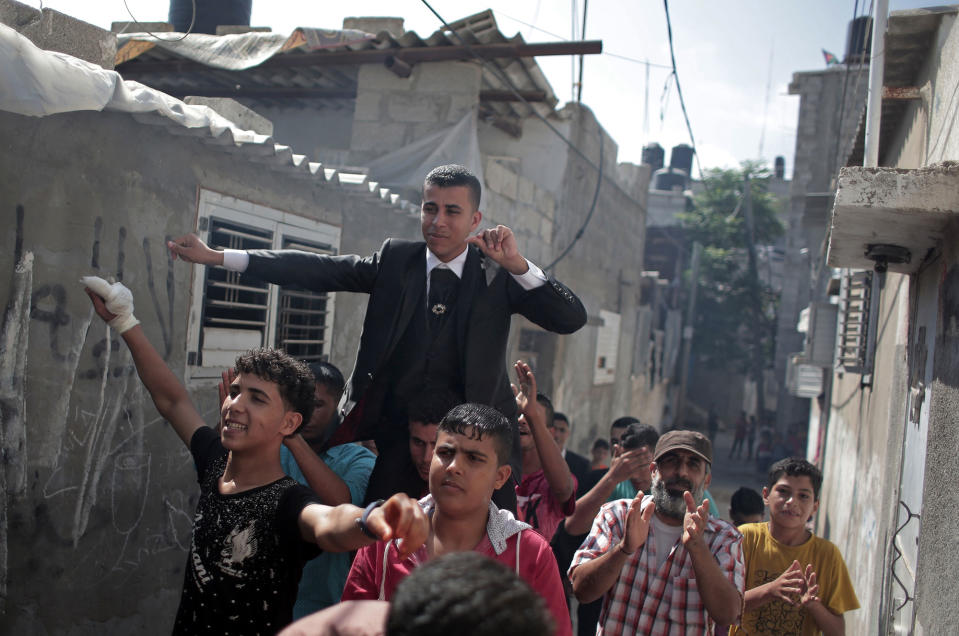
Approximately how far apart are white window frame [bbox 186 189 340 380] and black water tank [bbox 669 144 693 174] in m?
28.3

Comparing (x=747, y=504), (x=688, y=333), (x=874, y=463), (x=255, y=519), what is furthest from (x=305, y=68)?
(x=688, y=333)

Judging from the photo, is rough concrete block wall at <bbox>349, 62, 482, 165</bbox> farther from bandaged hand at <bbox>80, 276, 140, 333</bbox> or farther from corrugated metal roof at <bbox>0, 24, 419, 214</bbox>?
bandaged hand at <bbox>80, 276, 140, 333</bbox>

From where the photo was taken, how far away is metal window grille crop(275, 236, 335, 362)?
571cm

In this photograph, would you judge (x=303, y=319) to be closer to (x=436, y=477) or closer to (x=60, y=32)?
(x=60, y=32)

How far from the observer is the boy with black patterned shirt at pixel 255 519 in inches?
90.1

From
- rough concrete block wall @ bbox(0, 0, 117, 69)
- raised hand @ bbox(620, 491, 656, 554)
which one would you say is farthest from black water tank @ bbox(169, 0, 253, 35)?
raised hand @ bbox(620, 491, 656, 554)

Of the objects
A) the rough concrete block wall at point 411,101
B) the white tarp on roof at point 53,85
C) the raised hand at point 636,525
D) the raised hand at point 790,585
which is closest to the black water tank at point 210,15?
the rough concrete block wall at point 411,101

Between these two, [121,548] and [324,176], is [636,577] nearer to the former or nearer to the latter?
[121,548]

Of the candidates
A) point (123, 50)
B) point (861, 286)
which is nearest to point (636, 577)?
point (861, 286)

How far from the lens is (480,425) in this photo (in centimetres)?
259

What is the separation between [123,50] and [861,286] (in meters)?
6.99

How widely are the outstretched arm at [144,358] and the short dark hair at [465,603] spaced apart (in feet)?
6.15

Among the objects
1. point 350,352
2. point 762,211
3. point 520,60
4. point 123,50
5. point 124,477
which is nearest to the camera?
point 124,477

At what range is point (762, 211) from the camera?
2459 centimetres
